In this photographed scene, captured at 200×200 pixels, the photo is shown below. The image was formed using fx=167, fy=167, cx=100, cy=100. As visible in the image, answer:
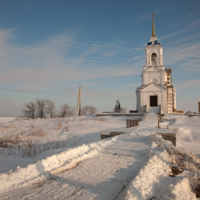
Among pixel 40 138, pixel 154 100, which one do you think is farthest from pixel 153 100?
pixel 40 138

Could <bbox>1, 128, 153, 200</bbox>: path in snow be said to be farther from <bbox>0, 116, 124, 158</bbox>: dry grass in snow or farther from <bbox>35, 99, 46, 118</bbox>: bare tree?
<bbox>35, 99, 46, 118</bbox>: bare tree

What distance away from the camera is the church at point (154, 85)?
2819cm

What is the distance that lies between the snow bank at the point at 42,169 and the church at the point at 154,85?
23.8 meters

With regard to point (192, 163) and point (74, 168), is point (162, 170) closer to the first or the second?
point (192, 163)

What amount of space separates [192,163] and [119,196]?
8.66 ft

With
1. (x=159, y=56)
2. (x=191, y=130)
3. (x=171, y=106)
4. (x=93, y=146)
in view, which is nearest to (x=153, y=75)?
(x=159, y=56)

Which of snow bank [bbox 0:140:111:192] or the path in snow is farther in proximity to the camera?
snow bank [bbox 0:140:111:192]

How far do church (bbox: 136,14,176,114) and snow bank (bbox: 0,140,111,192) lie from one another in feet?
78.1

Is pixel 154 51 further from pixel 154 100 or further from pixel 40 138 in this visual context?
pixel 40 138

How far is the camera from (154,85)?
28641mm

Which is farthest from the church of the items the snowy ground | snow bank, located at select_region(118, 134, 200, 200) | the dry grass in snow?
the snowy ground

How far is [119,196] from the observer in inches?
96.3

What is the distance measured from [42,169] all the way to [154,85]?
27651 millimetres

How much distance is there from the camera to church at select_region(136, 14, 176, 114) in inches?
1110
